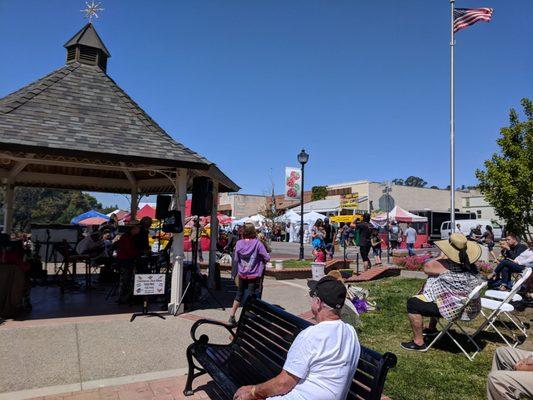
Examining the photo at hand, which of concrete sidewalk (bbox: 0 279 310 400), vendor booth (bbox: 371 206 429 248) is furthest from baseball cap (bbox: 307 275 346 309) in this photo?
vendor booth (bbox: 371 206 429 248)

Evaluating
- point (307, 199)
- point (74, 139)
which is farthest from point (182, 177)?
point (307, 199)

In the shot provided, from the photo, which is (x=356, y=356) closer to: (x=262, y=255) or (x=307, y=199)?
(x=262, y=255)

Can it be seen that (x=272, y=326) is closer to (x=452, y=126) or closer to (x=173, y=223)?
(x=173, y=223)

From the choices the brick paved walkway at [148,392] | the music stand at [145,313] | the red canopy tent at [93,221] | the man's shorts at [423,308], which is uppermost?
the red canopy tent at [93,221]

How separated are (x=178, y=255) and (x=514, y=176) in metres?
13.0

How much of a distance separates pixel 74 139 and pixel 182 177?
198 centimetres

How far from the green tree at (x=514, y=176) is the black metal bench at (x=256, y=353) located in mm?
13472

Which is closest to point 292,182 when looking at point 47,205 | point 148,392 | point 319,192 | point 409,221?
point 409,221

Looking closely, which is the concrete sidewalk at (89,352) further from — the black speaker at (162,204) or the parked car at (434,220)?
the parked car at (434,220)

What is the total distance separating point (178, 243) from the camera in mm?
7750

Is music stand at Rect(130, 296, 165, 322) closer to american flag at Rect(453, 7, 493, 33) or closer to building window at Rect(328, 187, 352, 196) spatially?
american flag at Rect(453, 7, 493, 33)

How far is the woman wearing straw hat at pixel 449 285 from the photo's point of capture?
5.14 metres

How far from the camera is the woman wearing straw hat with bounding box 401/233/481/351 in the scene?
5.14m

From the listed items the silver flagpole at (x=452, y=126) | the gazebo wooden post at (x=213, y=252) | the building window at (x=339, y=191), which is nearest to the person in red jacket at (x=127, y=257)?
the gazebo wooden post at (x=213, y=252)
